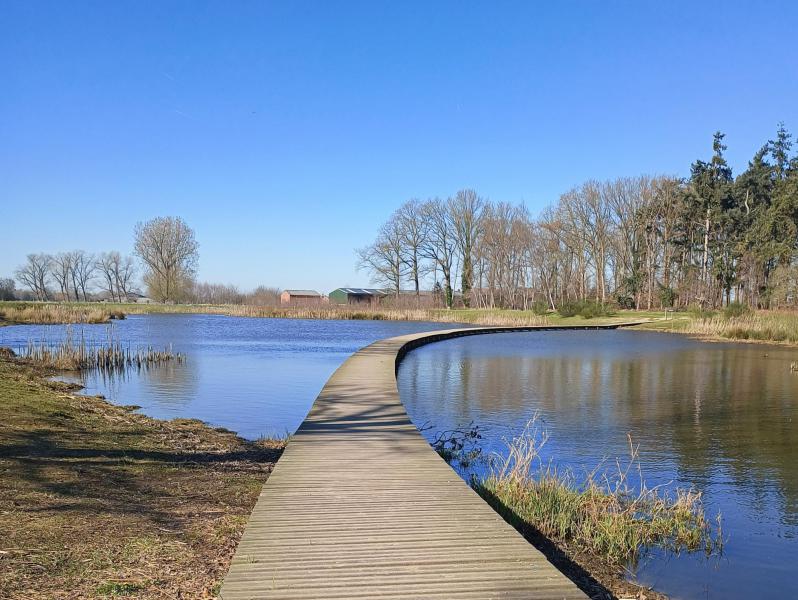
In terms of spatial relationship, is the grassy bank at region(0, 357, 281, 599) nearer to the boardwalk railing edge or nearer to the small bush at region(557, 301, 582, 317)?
the boardwalk railing edge

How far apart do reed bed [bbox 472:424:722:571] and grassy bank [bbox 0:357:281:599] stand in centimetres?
222

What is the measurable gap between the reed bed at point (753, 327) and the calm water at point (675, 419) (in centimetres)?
424

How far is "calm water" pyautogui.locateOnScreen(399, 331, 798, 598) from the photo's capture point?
15.5ft

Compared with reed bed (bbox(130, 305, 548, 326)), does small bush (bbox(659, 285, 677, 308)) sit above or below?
above

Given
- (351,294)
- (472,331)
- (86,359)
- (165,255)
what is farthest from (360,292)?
(86,359)

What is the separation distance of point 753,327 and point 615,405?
760 inches

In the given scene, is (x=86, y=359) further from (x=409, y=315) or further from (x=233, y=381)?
(x=409, y=315)

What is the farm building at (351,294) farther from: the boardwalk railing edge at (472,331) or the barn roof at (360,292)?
the boardwalk railing edge at (472,331)

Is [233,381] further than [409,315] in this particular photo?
No

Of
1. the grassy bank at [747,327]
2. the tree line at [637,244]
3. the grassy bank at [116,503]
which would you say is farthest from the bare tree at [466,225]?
the grassy bank at [116,503]

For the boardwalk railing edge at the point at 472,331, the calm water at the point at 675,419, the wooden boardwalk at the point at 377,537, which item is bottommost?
the calm water at the point at 675,419

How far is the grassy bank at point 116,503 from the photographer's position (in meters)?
3.36

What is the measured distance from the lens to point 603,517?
5.13m

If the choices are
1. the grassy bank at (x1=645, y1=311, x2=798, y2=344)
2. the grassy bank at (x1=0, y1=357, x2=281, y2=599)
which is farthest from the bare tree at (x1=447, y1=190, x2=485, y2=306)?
the grassy bank at (x1=0, y1=357, x2=281, y2=599)
